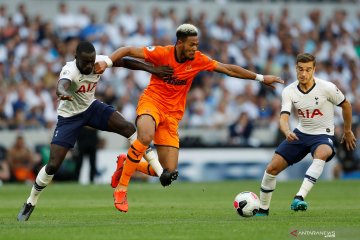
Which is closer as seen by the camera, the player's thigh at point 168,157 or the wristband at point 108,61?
the wristband at point 108,61

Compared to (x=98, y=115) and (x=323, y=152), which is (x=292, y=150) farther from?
(x=98, y=115)

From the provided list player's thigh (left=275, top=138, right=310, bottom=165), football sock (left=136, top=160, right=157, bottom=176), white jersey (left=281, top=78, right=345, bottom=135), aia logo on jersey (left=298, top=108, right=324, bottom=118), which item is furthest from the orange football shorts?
aia logo on jersey (left=298, top=108, right=324, bottom=118)

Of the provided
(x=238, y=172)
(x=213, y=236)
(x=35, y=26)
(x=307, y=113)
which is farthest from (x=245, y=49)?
(x=213, y=236)

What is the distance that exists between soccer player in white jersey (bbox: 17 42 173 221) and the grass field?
0.68m

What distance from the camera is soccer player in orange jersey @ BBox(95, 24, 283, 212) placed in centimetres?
Answer: 1461

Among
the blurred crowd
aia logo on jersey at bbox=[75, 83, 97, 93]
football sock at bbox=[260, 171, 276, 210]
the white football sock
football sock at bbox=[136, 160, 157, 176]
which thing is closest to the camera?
aia logo on jersey at bbox=[75, 83, 97, 93]

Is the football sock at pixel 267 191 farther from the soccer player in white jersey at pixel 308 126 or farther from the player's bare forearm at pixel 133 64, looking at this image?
Result: the player's bare forearm at pixel 133 64

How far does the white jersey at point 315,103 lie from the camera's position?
15.5 metres

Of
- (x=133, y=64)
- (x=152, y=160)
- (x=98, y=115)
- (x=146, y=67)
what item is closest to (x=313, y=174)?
(x=152, y=160)

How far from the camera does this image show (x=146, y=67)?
14953 millimetres

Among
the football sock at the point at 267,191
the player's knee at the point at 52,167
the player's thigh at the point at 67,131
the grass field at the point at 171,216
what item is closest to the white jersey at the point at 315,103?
the football sock at the point at 267,191

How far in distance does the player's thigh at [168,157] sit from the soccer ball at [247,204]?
4.38 ft

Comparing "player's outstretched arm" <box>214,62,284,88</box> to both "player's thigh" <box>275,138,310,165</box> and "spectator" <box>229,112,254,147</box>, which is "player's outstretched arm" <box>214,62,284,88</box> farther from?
"spectator" <box>229,112,254,147</box>

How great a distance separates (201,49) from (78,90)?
17139mm
